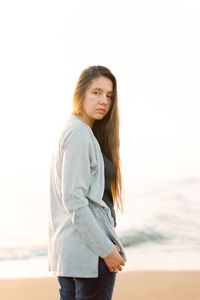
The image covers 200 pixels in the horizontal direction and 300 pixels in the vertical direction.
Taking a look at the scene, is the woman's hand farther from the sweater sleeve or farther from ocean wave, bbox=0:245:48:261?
ocean wave, bbox=0:245:48:261

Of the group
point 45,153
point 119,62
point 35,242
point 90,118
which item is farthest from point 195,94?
point 90,118

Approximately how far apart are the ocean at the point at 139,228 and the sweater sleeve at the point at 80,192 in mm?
3689

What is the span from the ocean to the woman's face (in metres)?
3.62

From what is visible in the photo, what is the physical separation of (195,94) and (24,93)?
13.6 feet

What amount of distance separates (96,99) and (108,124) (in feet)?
0.66

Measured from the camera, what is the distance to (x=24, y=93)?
34.6ft

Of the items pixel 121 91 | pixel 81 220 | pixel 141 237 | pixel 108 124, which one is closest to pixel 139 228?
pixel 141 237

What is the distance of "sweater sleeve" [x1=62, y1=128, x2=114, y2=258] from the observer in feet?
5.44

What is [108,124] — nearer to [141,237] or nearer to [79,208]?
[79,208]

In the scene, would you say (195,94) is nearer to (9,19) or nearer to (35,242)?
(9,19)

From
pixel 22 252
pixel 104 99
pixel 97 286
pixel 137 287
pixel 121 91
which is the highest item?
pixel 104 99

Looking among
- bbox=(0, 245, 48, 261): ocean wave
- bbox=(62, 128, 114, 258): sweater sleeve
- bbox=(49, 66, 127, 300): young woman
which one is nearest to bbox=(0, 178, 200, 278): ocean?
bbox=(0, 245, 48, 261): ocean wave

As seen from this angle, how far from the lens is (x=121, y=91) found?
1048cm

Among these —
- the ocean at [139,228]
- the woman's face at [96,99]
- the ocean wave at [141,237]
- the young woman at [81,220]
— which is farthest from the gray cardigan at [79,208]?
the ocean wave at [141,237]
